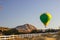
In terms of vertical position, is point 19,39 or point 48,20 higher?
point 48,20

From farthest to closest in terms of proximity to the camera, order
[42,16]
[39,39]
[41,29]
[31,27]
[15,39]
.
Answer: [31,27] → [42,16] → [41,29] → [15,39] → [39,39]

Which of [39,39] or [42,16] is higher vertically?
[42,16]

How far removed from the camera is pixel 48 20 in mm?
57094

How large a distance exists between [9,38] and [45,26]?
1122 inches

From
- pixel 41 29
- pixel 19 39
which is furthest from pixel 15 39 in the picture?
pixel 41 29

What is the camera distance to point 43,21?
57156mm

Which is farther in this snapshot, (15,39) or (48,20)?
(48,20)

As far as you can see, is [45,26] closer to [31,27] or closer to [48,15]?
[48,15]

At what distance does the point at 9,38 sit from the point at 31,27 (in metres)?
34.7

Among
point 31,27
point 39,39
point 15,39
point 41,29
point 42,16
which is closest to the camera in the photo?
point 39,39

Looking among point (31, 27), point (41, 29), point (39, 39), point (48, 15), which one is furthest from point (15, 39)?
point (31, 27)

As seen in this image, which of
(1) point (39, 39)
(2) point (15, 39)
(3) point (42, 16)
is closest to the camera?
(1) point (39, 39)

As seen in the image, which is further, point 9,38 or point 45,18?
point 45,18

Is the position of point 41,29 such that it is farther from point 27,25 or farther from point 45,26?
point 27,25
